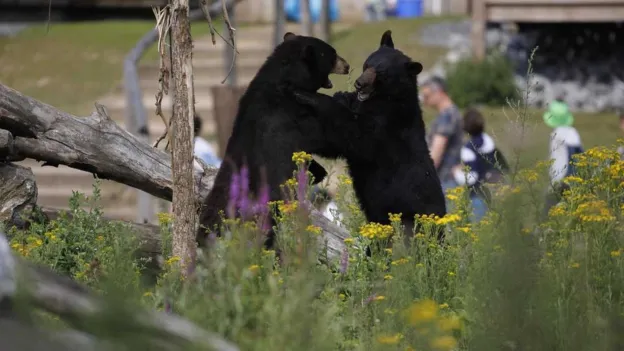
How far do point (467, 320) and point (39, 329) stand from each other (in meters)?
1.96

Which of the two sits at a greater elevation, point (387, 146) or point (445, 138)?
point (445, 138)

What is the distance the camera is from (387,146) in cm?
654

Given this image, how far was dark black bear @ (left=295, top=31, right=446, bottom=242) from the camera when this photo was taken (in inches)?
254

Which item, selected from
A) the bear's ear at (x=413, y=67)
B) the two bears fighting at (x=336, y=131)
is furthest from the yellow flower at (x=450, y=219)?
the bear's ear at (x=413, y=67)

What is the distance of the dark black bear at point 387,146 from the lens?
6461 millimetres

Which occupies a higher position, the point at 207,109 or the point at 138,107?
the point at 207,109

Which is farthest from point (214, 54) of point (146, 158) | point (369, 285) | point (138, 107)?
point (369, 285)

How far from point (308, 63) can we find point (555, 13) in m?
13.9

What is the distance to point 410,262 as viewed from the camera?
5.08 m

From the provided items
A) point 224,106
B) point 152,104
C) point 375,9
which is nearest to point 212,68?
point 152,104

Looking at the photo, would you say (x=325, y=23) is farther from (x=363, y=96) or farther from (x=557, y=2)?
(x=363, y=96)

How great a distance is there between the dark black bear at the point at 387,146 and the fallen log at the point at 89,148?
1.11 feet

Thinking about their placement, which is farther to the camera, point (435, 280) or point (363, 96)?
point (363, 96)

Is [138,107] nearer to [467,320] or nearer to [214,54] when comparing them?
[214,54]
